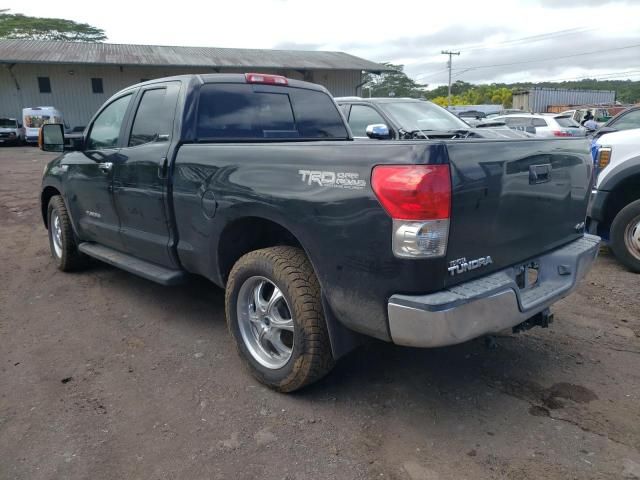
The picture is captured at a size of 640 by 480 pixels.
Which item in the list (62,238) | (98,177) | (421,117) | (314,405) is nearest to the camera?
(314,405)

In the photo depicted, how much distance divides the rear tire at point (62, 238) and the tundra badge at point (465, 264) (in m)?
4.31

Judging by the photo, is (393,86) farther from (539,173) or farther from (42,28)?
(539,173)

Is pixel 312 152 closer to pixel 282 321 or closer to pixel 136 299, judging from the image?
pixel 282 321

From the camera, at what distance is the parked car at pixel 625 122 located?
686 cm

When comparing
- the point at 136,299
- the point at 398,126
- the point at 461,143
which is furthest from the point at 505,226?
the point at 398,126

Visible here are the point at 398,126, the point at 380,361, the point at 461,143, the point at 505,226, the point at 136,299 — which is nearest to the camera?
the point at 461,143

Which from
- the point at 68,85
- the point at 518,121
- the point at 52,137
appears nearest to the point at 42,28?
the point at 68,85

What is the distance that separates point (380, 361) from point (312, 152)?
159cm

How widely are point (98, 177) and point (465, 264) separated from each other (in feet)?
11.2

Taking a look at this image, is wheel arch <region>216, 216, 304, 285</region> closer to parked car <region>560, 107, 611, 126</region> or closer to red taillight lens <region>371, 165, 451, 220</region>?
red taillight lens <region>371, 165, 451, 220</region>

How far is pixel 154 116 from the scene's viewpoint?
4.10 metres

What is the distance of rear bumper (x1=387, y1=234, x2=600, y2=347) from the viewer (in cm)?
234

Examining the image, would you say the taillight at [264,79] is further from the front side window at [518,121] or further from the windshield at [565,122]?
the windshield at [565,122]

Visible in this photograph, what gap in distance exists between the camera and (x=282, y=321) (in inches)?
123
